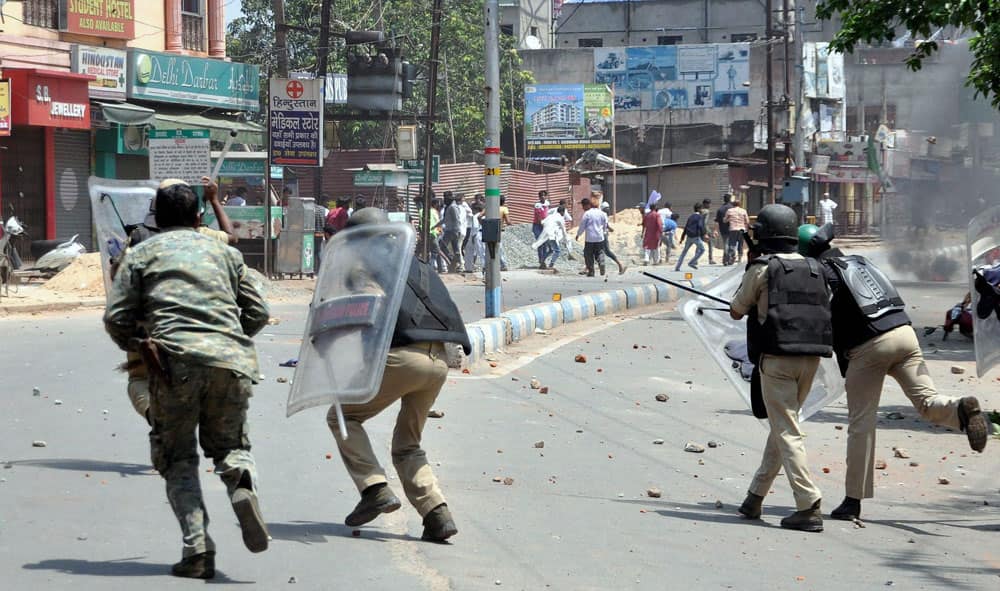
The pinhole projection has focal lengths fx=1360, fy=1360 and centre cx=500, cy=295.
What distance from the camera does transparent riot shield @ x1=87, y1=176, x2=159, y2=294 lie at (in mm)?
8539

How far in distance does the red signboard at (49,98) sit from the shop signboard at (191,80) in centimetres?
190

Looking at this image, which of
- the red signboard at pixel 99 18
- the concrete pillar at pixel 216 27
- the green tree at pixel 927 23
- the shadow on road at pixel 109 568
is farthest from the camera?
the concrete pillar at pixel 216 27

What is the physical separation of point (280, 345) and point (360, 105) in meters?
15.5

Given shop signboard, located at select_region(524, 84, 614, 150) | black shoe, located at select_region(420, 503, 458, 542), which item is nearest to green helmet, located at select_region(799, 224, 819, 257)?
black shoe, located at select_region(420, 503, 458, 542)

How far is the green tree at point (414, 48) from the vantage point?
4450 centimetres

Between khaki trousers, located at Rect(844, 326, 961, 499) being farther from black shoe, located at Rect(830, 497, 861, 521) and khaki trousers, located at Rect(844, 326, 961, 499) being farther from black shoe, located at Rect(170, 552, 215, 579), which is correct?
black shoe, located at Rect(170, 552, 215, 579)

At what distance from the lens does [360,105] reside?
96.4 feet

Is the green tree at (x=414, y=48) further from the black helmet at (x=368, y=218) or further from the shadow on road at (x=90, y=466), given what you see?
the black helmet at (x=368, y=218)

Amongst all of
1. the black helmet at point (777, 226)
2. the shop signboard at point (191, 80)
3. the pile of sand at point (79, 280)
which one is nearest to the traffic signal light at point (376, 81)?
the shop signboard at point (191, 80)

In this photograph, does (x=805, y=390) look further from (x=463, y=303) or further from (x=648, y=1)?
(x=648, y=1)

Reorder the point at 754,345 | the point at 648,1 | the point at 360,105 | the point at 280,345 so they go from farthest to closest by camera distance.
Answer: the point at 648,1
the point at 360,105
the point at 280,345
the point at 754,345

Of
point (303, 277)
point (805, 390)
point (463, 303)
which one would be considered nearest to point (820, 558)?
point (805, 390)

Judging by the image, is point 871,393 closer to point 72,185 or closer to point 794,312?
point 794,312

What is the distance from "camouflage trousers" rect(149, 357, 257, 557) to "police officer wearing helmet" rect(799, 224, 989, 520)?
3530 millimetres
